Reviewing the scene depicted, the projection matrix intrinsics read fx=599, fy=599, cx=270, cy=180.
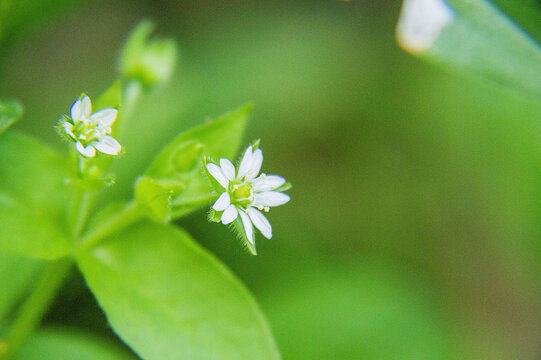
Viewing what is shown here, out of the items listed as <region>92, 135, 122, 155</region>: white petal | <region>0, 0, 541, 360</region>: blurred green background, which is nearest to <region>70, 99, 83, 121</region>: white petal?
<region>92, 135, 122, 155</region>: white petal

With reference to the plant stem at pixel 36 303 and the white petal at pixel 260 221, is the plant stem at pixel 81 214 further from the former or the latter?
the white petal at pixel 260 221

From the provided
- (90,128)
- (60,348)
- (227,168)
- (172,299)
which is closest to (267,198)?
(227,168)

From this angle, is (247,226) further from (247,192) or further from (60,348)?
(60,348)

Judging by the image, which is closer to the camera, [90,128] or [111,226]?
[90,128]

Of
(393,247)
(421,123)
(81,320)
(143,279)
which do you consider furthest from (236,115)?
(421,123)

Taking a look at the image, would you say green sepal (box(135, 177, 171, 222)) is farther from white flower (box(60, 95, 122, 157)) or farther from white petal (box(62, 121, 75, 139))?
white petal (box(62, 121, 75, 139))
